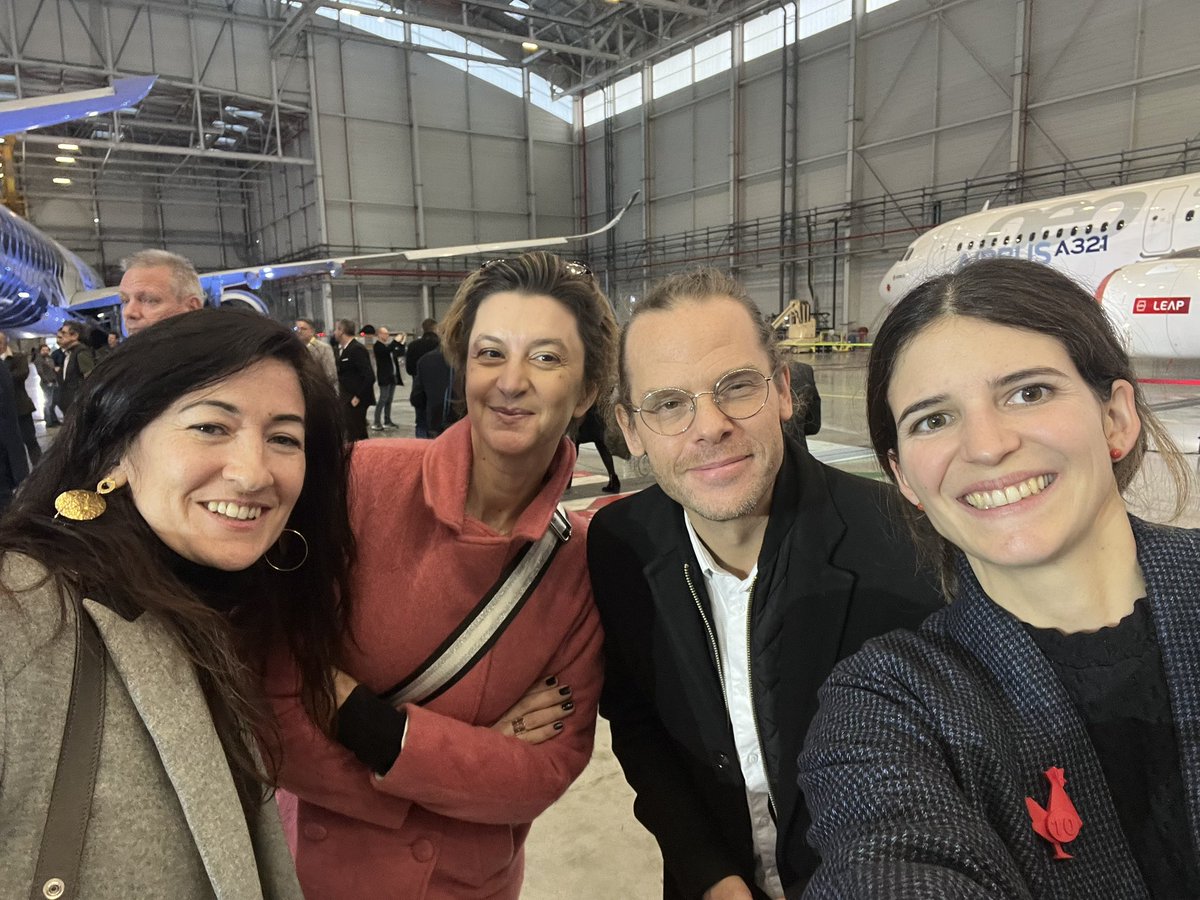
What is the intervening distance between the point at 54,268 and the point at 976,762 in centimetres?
1561

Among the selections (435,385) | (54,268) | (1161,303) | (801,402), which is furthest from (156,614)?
(54,268)

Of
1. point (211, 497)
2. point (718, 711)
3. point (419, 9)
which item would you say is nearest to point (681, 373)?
point (718, 711)

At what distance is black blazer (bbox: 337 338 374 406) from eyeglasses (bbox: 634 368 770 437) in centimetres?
726

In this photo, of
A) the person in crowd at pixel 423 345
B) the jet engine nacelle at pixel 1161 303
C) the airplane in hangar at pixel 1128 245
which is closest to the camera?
the jet engine nacelle at pixel 1161 303

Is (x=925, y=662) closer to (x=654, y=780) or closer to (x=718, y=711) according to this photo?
Answer: (x=718, y=711)

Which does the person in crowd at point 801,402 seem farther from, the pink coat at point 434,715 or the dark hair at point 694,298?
the pink coat at point 434,715

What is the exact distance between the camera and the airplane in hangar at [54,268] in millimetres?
7453

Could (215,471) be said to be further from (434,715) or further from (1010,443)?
(1010,443)

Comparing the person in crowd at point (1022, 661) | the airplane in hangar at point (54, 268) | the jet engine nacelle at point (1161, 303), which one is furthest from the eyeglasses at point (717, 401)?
the jet engine nacelle at point (1161, 303)

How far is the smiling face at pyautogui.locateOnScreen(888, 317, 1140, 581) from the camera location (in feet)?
3.44

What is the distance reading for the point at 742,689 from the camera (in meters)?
1.52

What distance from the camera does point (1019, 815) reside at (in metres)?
0.98

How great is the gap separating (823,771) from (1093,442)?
64 cm

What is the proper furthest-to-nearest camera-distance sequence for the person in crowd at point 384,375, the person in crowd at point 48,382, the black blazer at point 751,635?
the person in crowd at point 48,382
the person in crowd at point 384,375
the black blazer at point 751,635
